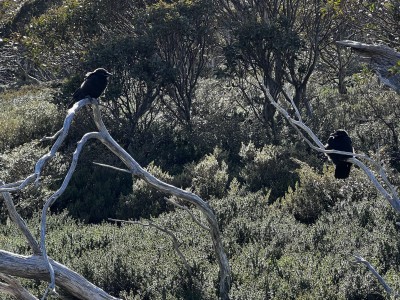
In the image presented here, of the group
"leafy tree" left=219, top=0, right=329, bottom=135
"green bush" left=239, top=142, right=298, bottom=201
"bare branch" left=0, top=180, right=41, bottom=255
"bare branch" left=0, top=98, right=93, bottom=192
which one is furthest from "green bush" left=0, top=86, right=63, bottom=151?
"bare branch" left=0, top=98, right=93, bottom=192

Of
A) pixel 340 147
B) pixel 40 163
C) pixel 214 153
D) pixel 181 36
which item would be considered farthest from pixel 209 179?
pixel 40 163

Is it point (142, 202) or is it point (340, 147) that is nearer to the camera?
point (340, 147)

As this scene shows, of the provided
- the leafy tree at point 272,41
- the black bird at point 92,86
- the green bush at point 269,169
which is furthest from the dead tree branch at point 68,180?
the leafy tree at point 272,41

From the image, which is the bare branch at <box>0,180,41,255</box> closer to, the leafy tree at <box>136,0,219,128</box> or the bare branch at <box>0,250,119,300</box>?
the bare branch at <box>0,250,119,300</box>

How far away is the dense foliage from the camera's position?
20.1 feet

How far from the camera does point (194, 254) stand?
6.45m

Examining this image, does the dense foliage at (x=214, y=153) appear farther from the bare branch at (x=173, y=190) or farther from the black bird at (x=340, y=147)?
the black bird at (x=340, y=147)

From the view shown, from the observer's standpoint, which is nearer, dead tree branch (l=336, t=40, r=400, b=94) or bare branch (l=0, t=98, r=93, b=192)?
bare branch (l=0, t=98, r=93, b=192)


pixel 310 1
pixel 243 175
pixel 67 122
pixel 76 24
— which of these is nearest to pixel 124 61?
pixel 76 24

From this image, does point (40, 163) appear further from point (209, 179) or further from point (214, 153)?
point (214, 153)

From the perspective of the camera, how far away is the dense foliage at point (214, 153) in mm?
6137

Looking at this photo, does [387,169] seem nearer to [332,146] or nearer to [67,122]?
[332,146]

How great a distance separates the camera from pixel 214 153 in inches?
444

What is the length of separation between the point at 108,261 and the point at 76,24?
8.23 m
